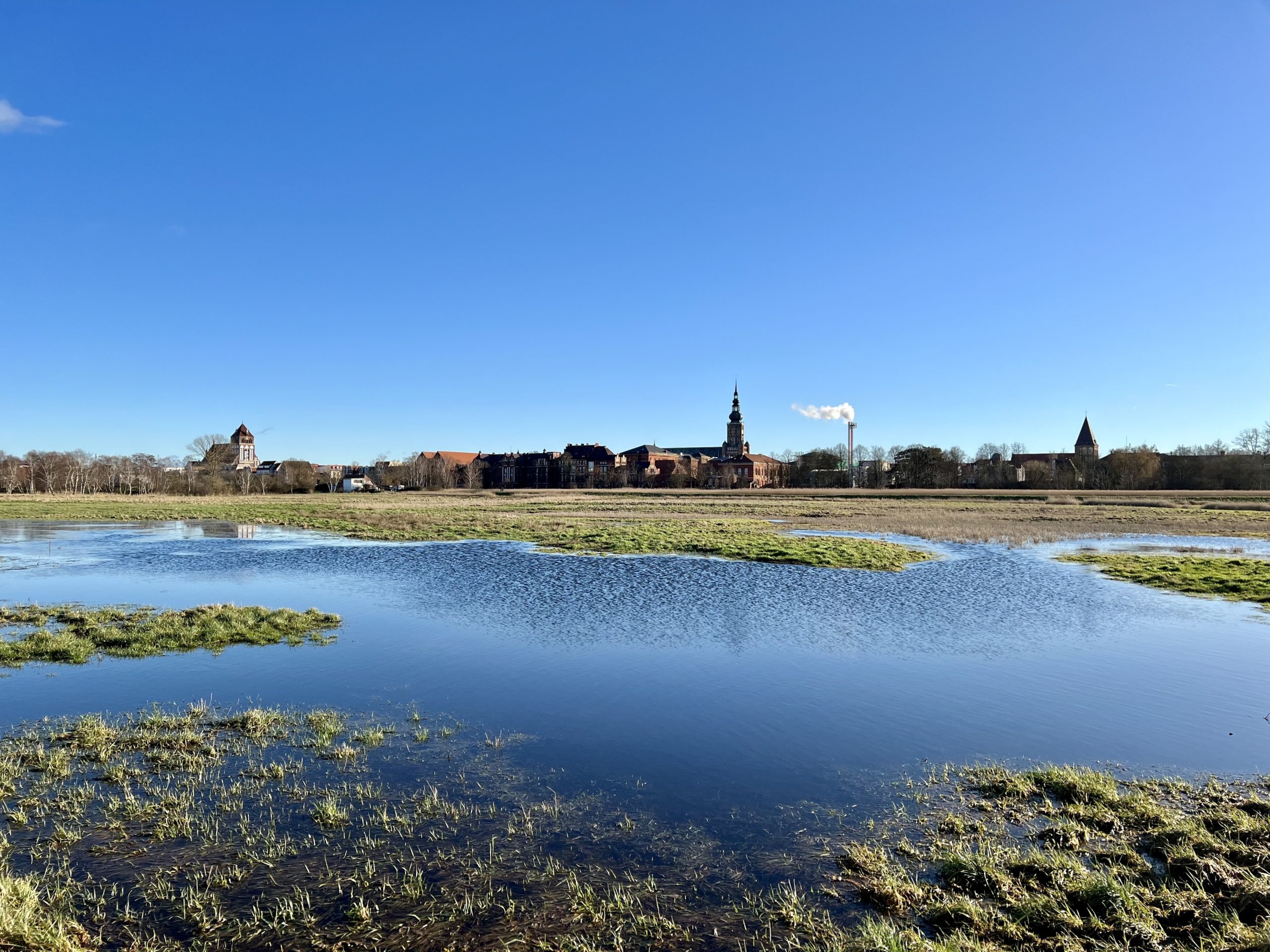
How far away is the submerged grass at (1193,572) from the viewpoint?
2653 centimetres

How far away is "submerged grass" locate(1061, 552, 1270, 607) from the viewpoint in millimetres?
26531

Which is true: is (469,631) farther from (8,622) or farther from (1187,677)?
(1187,677)

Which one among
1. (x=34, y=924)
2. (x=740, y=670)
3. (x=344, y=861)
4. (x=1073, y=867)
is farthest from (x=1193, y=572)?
(x=34, y=924)

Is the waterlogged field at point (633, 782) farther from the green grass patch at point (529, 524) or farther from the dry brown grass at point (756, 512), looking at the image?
the dry brown grass at point (756, 512)

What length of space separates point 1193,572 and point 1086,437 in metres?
174

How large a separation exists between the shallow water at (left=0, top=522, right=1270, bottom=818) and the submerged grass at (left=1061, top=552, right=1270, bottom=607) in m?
1.67

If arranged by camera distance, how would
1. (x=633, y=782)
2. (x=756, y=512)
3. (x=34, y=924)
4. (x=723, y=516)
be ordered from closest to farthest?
(x=34, y=924)
(x=633, y=782)
(x=723, y=516)
(x=756, y=512)

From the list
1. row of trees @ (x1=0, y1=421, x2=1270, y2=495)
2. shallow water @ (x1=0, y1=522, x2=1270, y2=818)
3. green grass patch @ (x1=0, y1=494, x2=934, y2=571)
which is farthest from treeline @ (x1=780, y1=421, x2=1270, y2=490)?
shallow water @ (x1=0, y1=522, x2=1270, y2=818)

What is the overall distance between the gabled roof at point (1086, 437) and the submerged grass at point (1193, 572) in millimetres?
165006

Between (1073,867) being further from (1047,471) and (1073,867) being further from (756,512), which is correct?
(1047,471)

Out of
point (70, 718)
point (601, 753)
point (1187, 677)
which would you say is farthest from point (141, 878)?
point (1187, 677)

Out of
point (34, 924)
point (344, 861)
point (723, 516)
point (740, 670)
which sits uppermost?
point (723, 516)

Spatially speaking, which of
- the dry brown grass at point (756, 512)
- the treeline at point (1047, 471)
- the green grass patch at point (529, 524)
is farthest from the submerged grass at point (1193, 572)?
the treeline at point (1047, 471)

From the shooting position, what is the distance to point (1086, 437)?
181375 mm
